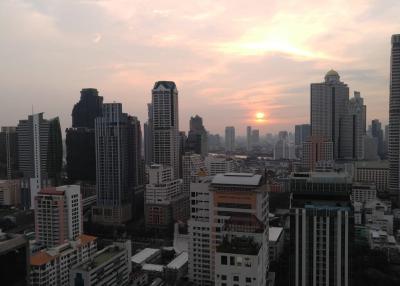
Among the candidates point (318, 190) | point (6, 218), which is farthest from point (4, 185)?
point (318, 190)

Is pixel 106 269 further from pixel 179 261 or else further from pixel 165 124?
pixel 165 124

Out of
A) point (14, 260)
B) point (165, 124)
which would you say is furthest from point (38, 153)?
point (14, 260)

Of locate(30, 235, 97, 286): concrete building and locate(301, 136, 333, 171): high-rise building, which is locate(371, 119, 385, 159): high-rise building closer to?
locate(301, 136, 333, 171): high-rise building

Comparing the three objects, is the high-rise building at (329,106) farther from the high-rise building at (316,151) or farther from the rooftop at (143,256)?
the rooftop at (143,256)

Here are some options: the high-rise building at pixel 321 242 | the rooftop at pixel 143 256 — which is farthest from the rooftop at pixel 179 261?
the high-rise building at pixel 321 242

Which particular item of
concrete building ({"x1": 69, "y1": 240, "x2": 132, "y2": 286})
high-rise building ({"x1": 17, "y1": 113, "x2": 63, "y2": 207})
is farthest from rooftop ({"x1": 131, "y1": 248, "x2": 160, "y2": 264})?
high-rise building ({"x1": 17, "y1": 113, "x2": 63, "y2": 207})
